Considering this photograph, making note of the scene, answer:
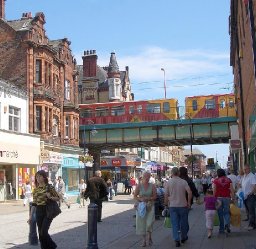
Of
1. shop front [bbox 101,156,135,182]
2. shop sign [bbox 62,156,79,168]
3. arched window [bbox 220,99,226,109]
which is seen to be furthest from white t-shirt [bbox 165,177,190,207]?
shop front [bbox 101,156,135,182]

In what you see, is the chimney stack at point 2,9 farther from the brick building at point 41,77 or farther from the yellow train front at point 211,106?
the yellow train front at point 211,106

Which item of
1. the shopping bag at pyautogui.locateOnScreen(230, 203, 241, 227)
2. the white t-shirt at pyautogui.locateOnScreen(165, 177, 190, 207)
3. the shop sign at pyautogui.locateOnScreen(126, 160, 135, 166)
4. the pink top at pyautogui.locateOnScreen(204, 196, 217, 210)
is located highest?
the shop sign at pyautogui.locateOnScreen(126, 160, 135, 166)

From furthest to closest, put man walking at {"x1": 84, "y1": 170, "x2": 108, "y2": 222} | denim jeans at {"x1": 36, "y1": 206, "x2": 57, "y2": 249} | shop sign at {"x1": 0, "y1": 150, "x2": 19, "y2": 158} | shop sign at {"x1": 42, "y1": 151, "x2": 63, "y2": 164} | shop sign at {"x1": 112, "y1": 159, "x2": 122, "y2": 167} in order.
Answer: shop sign at {"x1": 112, "y1": 159, "x2": 122, "y2": 167} → shop sign at {"x1": 42, "y1": 151, "x2": 63, "y2": 164} → shop sign at {"x1": 0, "y1": 150, "x2": 19, "y2": 158} → man walking at {"x1": 84, "y1": 170, "x2": 108, "y2": 222} → denim jeans at {"x1": 36, "y1": 206, "x2": 57, "y2": 249}

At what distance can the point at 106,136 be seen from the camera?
56250 millimetres

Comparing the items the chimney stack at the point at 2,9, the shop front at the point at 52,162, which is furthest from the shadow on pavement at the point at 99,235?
the chimney stack at the point at 2,9

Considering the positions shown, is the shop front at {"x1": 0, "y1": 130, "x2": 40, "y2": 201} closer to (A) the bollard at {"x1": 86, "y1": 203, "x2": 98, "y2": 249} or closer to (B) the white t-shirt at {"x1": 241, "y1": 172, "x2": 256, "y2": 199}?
(B) the white t-shirt at {"x1": 241, "y1": 172, "x2": 256, "y2": 199}

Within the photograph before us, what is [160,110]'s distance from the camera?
53406mm

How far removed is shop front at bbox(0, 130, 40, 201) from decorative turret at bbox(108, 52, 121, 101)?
40062 millimetres

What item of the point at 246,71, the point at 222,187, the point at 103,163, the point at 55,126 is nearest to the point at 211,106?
the point at 55,126

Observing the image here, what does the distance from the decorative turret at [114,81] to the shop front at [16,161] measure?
40062 millimetres

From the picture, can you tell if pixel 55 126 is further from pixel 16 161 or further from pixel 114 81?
pixel 114 81

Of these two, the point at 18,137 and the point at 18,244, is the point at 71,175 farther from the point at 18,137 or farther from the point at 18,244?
the point at 18,244

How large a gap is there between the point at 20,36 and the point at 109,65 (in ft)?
131

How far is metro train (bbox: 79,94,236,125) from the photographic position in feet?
164
